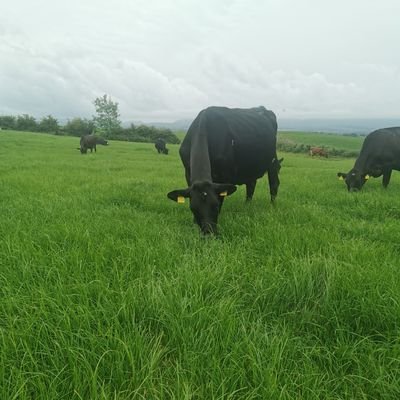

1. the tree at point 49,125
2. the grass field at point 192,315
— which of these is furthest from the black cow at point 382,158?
the tree at point 49,125

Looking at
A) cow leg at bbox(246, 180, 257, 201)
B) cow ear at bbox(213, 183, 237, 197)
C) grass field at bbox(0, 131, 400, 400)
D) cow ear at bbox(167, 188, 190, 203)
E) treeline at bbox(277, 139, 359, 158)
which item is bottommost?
grass field at bbox(0, 131, 400, 400)

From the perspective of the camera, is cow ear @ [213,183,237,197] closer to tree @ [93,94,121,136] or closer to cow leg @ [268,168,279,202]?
cow leg @ [268,168,279,202]

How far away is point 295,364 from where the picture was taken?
2.10 meters

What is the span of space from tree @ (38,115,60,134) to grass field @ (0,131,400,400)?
69243 mm

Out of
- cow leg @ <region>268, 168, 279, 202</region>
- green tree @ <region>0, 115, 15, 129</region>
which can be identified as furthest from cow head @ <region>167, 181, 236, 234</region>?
green tree @ <region>0, 115, 15, 129</region>

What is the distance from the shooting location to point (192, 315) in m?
2.30

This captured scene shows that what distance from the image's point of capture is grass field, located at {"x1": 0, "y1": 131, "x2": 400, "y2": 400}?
1.89m

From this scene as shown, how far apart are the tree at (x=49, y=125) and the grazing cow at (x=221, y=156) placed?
216ft

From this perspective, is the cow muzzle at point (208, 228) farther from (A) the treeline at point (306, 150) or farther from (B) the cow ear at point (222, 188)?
(A) the treeline at point (306, 150)

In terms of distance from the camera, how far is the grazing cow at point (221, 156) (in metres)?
4.83

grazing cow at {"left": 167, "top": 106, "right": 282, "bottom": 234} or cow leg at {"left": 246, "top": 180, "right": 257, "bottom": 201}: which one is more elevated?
grazing cow at {"left": 167, "top": 106, "right": 282, "bottom": 234}

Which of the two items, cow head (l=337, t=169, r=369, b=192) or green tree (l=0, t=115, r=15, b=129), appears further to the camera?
green tree (l=0, t=115, r=15, b=129)

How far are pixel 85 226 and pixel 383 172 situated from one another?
993 cm

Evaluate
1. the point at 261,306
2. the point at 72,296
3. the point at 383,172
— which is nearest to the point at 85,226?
the point at 72,296
